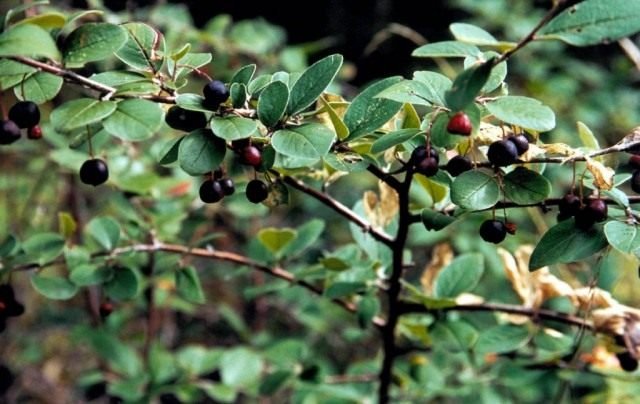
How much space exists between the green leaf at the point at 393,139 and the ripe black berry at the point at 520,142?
0.09m

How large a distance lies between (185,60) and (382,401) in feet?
1.97

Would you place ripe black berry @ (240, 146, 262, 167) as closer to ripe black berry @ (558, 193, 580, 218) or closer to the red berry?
the red berry

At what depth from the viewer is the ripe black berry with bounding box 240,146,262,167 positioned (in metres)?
0.73

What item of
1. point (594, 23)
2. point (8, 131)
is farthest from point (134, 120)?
point (594, 23)

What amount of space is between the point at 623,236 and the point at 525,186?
0.10m

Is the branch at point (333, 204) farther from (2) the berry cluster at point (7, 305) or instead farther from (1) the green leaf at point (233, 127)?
(2) the berry cluster at point (7, 305)

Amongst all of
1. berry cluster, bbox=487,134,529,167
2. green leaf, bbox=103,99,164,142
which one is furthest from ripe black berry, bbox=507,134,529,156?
green leaf, bbox=103,99,164,142

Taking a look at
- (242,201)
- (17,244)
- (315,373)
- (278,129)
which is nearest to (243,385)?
(315,373)

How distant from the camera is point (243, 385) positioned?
4.73 feet

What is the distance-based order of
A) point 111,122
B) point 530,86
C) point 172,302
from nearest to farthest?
point 111,122
point 172,302
point 530,86

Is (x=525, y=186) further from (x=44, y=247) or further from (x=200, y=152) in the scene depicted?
(x=44, y=247)

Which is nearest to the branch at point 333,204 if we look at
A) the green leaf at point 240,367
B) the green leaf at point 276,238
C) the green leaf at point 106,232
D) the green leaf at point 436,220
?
the green leaf at point 436,220

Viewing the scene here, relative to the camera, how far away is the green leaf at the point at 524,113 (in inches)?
25.1

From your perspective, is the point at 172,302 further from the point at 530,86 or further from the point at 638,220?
the point at 530,86
